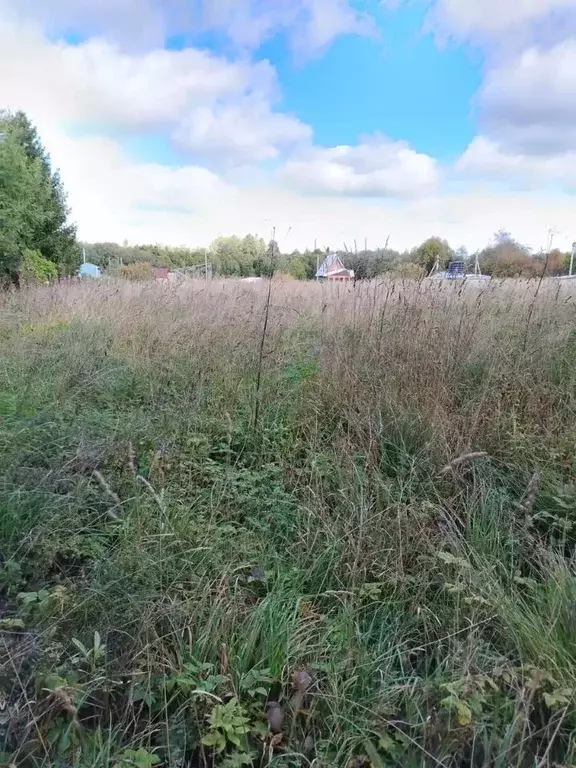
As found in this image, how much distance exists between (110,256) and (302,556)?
39.4 feet

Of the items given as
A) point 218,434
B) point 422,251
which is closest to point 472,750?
point 218,434

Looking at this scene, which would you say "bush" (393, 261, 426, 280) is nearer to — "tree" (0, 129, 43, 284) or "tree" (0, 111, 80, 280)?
"tree" (0, 129, 43, 284)

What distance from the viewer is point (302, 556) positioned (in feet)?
5.74

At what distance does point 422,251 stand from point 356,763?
5.95 metres

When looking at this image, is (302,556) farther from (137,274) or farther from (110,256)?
(110,256)

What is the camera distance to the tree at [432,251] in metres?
5.26

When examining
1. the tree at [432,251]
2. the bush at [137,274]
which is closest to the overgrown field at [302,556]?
the tree at [432,251]

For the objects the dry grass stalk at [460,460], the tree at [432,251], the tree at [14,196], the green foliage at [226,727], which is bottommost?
the green foliage at [226,727]

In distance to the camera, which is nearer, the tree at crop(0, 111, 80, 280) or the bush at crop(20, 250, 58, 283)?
the tree at crop(0, 111, 80, 280)

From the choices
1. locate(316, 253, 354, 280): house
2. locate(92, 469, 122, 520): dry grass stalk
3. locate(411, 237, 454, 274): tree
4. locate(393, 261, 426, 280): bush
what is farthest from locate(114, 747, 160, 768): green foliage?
locate(411, 237, 454, 274): tree

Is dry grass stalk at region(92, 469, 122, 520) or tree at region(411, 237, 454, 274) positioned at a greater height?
tree at region(411, 237, 454, 274)

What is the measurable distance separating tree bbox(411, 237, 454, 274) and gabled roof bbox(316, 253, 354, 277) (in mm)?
850

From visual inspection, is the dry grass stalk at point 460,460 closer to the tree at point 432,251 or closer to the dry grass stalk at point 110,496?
the dry grass stalk at point 110,496

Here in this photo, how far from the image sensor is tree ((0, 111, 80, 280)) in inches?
384
